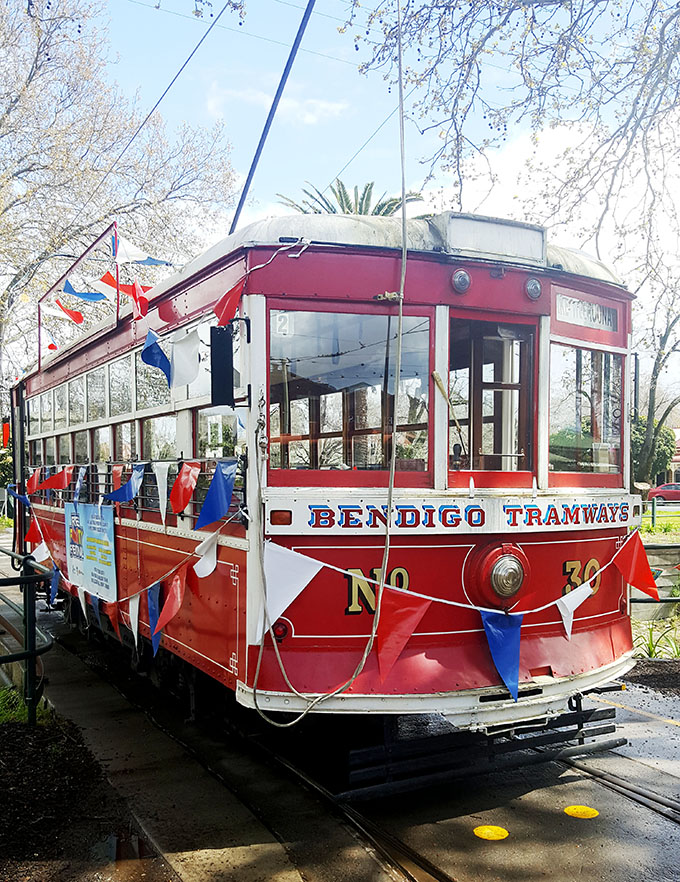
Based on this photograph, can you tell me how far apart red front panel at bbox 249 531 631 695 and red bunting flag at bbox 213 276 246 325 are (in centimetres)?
128

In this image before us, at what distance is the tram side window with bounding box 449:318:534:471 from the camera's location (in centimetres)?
472

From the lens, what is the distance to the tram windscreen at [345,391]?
446 cm

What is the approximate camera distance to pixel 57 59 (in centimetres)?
2033

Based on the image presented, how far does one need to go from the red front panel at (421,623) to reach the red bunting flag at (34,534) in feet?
21.8

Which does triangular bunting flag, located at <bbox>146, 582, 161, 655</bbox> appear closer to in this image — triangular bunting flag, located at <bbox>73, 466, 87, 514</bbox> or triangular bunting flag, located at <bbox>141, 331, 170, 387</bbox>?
triangular bunting flag, located at <bbox>141, 331, 170, 387</bbox>

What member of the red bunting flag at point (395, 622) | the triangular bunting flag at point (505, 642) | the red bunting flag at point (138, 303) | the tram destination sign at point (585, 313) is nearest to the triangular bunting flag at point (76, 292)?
the red bunting flag at point (138, 303)

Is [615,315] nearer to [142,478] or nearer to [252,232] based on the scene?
[252,232]

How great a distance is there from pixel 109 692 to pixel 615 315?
5295 mm

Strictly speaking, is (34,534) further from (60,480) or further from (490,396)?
(490,396)

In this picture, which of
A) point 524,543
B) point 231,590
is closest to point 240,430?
point 231,590

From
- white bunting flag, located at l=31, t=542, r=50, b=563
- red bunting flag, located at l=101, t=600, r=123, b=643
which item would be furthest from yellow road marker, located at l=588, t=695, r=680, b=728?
white bunting flag, located at l=31, t=542, r=50, b=563

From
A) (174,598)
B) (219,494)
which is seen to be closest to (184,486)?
(219,494)

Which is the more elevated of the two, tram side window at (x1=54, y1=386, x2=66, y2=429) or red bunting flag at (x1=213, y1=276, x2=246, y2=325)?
red bunting flag at (x1=213, y1=276, x2=246, y2=325)

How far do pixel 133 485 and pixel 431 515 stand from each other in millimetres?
2705
